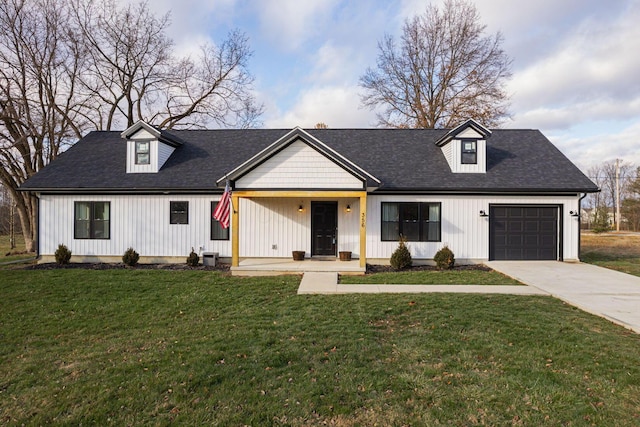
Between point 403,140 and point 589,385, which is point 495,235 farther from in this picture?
point 589,385

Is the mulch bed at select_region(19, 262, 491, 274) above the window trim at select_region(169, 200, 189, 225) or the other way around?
the other way around

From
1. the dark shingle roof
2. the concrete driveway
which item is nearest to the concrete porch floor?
the dark shingle roof

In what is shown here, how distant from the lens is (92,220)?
13.6 m

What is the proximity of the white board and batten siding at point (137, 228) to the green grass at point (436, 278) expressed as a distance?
5808 millimetres

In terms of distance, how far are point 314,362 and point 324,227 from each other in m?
8.92

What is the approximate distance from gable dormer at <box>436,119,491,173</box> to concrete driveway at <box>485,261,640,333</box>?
390 cm

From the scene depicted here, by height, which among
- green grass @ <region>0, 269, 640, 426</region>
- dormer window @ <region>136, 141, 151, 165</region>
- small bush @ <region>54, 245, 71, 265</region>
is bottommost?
green grass @ <region>0, 269, 640, 426</region>

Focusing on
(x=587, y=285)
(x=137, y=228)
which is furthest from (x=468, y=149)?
(x=137, y=228)

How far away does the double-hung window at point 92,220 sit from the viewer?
13.6m

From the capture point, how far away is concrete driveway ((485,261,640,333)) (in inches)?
279

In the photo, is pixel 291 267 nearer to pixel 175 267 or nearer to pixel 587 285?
pixel 175 267

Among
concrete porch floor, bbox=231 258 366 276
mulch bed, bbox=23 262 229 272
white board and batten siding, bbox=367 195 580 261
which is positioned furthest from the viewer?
white board and batten siding, bbox=367 195 580 261

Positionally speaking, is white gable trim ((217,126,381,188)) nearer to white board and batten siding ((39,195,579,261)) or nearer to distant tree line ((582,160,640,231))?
white board and batten siding ((39,195,579,261))

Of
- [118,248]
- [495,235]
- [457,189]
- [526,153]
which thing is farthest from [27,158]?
[526,153]
